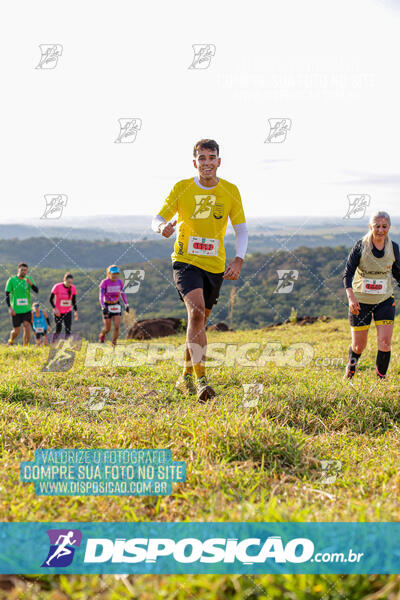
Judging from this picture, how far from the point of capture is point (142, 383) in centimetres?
480

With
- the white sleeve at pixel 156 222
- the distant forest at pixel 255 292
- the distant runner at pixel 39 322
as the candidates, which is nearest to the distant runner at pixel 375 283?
the white sleeve at pixel 156 222

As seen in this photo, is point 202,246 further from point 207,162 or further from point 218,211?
point 207,162

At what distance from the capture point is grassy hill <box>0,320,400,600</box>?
5.55 ft

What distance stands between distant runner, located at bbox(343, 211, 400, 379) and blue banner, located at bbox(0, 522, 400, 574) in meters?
3.49

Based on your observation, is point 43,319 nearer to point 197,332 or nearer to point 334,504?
point 197,332

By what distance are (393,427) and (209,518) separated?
7.64ft

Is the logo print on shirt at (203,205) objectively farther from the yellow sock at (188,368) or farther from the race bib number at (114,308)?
the race bib number at (114,308)

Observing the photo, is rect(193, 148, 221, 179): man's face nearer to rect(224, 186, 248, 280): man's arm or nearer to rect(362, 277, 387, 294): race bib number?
rect(224, 186, 248, 280): man's arm

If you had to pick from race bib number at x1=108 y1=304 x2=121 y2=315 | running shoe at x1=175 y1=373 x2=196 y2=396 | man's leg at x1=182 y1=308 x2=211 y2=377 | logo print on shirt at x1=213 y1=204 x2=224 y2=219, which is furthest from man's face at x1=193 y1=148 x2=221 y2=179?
race bib number at x1=108 y1=304 x2=121 y2=315

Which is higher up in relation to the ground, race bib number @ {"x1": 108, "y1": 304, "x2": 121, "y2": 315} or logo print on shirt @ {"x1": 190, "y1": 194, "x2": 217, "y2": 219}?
logo print on shirt @ {"x1": 190, "y1": 194, "x2": 217, "y2": 219}

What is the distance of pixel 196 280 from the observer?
4.39m

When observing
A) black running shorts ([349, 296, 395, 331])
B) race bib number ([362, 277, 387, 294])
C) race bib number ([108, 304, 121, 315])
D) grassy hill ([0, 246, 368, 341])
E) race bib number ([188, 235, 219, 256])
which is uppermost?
race bib number ([188, 235, 219, 256])

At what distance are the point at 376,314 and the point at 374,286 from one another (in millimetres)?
336

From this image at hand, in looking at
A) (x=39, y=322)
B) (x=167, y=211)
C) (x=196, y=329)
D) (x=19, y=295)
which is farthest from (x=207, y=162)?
(x=39, y=322)
